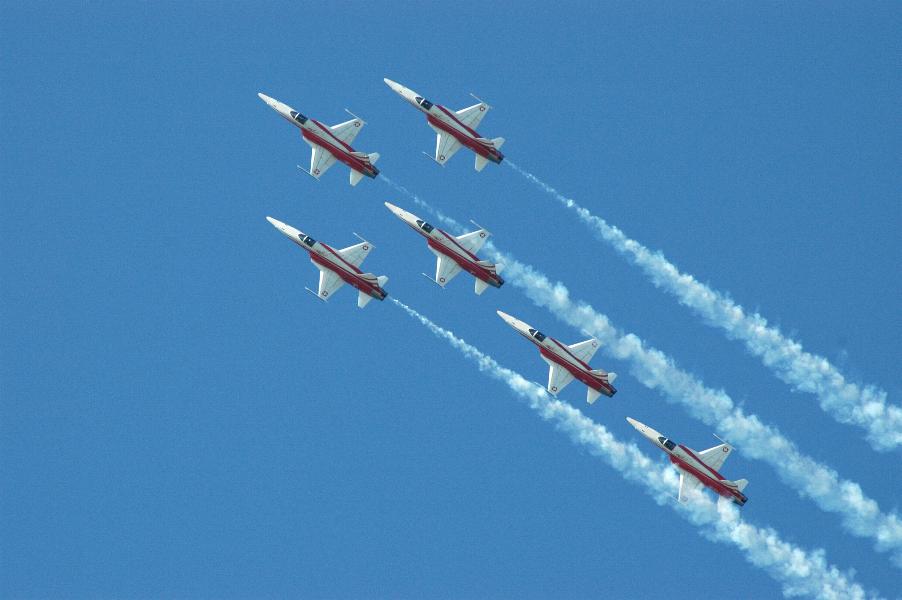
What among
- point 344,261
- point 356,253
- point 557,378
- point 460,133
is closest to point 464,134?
point 460,133

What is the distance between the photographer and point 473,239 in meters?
137

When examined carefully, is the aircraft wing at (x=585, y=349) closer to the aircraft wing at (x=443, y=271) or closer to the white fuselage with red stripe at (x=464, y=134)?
the aircraft wing at (x=443, y=271)

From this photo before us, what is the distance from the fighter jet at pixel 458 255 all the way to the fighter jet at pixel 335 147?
5.04 m

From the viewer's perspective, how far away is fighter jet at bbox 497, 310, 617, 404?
134875mm

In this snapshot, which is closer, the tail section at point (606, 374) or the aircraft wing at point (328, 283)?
the tail section at point (606, 374)

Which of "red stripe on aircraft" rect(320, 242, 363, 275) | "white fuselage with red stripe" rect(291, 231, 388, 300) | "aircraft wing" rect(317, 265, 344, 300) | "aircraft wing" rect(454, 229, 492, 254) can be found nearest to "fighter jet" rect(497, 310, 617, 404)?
"aircraft wing" rect(454, 229, 492, 254)

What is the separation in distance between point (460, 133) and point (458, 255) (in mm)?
8819

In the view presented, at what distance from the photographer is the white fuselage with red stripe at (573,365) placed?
135m

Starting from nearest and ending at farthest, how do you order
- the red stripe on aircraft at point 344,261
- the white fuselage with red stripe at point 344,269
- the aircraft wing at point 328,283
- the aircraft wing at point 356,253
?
1. the white fuselage with red stripe at point 344,269
2. the red stripe on aircraft at point 344,261
3. the aircraft wing at point 356,253
4. the aircraft wing at point 328,283

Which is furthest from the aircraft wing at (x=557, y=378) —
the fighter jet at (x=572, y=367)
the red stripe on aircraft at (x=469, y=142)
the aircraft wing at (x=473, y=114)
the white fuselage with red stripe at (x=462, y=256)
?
the aircraft wing at (x=473, y=114)

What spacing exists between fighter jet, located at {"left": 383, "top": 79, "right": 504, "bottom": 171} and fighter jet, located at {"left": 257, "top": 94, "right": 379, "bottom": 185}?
4.73 meters

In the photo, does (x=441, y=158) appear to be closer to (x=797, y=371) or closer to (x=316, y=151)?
(x=316, y=151)

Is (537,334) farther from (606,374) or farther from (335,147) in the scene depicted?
(335,147)

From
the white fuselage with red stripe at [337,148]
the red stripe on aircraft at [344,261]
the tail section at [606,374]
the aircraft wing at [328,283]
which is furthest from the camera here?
the white fuselage with red stripe at [337,148]
